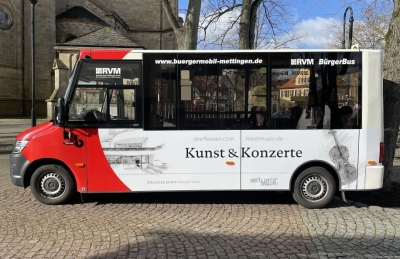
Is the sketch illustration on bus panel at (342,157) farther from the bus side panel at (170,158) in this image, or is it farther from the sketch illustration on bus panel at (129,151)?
the sketch illustration on bus panel at (129,151)

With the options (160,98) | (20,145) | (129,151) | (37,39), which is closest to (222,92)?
(160,98)

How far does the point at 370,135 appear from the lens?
5727 millimetres

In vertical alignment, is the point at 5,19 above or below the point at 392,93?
above

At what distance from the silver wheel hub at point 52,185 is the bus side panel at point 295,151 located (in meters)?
3.12

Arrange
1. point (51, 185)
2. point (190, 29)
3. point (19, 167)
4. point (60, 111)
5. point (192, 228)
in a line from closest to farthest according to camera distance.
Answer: point (192, 228), point (60, 111), point (19, 167), point (51, 185), point (190, 29)

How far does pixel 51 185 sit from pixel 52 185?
16mm

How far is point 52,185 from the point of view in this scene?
19.4 ft

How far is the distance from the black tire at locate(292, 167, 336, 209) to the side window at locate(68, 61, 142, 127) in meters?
2.94

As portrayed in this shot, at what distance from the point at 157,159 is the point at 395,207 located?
13.9ft

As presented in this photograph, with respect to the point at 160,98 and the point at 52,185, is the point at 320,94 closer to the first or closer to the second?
the point at 160,98

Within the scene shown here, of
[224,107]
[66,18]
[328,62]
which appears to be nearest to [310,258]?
[224,107]

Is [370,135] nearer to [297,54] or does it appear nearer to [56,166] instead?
[297,54]

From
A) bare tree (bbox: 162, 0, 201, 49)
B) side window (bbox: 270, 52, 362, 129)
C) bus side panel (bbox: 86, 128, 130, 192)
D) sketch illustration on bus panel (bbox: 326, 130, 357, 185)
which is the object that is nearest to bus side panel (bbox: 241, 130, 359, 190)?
sketch illustration on bus panel (bbox: 326, 130, 357, 185)

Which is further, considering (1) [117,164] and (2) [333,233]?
(1) [117,164]
